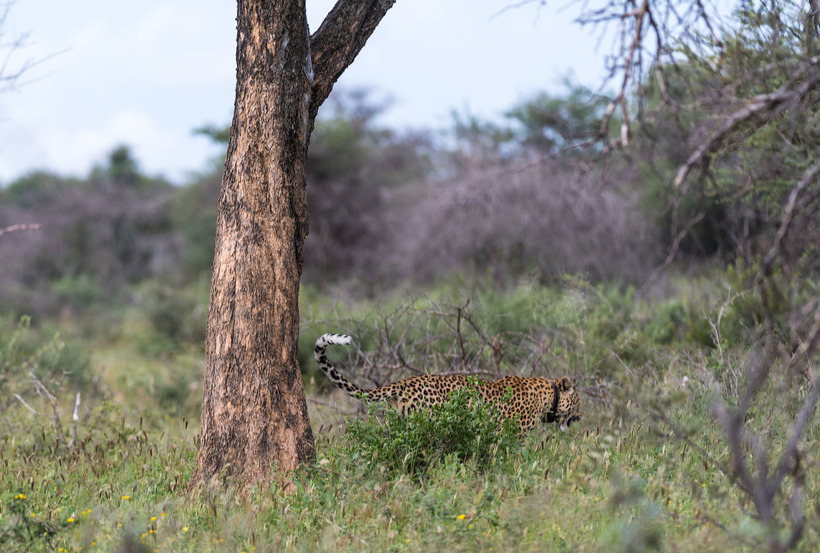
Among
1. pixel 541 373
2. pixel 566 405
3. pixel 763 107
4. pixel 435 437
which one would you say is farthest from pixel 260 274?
pixel 541 373

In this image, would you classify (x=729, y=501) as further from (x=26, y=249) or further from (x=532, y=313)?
(x=26, y=249)

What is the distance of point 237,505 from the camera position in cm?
461

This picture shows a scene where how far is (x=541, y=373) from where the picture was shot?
7445 mm

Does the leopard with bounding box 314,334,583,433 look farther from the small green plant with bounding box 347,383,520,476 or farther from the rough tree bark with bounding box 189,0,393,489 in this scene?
the rough tree bark with bounding box 189,0,393,489

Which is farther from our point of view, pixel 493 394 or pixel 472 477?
pixel 493 394

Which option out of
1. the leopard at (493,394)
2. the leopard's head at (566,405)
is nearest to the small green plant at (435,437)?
the leopard at (493,394)

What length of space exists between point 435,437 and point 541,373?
8.38 ft

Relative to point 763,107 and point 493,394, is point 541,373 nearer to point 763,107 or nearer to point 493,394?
point 493,394

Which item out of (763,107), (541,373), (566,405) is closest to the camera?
(763,107)

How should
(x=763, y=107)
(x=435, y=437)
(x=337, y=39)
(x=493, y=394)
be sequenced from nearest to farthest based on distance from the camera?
(x=763, y=107) < (x=435, y=437) < (x=337, y=39) < (x=493, y=394)

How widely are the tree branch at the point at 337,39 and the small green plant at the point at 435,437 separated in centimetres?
213

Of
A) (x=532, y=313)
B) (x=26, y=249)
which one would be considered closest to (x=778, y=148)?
(x=532, y=313)

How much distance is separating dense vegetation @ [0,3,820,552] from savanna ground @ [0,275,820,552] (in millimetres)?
25

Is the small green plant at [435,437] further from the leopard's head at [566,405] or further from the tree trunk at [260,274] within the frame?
the leopard's head at [566,405]
